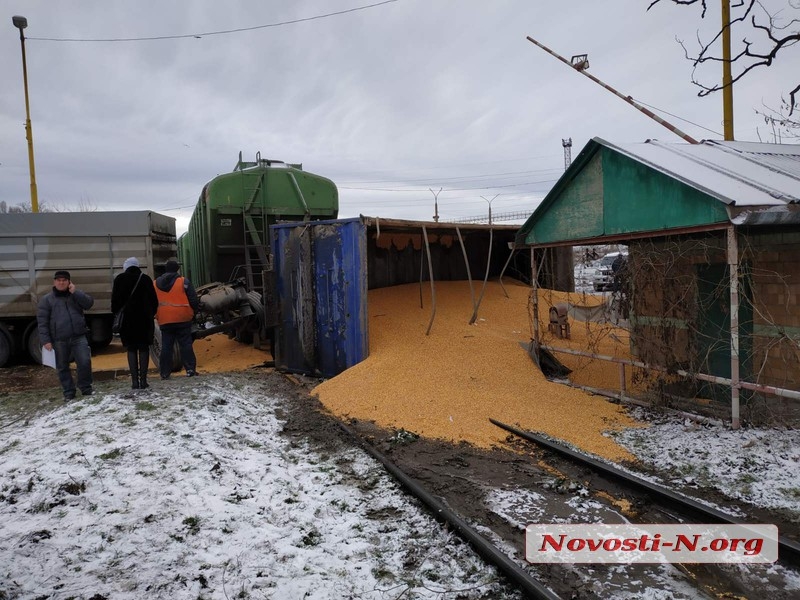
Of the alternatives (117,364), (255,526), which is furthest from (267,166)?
(255,526)

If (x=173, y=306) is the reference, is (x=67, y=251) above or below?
above

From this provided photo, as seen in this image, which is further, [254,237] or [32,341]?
[254,237]

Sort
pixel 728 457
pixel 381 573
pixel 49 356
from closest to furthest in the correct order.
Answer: pixel 381 573, pixel 728 457, pixel 49 356

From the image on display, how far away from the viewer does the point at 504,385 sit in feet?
22.8

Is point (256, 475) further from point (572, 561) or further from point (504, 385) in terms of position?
point (504, 385)

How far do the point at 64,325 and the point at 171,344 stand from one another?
1.83 m

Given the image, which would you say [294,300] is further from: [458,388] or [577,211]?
[577,211]

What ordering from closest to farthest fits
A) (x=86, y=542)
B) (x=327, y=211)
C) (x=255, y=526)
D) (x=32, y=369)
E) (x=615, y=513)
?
(x=86, y=542) → (x=255, y=526) → (x=615, y=513) → (x=32, y=369) → (x=327, y=211)

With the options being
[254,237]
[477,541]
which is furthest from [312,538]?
[254,237]

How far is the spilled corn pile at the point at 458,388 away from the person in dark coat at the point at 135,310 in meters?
2.29

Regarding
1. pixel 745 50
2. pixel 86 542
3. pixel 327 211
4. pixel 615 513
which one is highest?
pixel 745 50

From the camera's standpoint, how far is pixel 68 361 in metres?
6.54

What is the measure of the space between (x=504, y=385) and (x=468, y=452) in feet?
6.56

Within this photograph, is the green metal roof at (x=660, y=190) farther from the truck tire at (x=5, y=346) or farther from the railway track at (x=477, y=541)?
the truck tire at (x=5, y=346)
